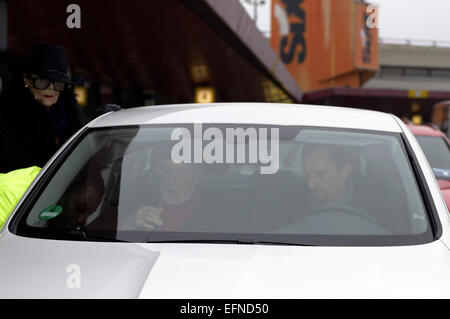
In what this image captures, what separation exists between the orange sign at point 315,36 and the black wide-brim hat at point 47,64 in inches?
1998

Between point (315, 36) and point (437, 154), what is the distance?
48.1m

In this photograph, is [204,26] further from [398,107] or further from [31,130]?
[398,107]

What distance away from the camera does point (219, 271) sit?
6.84 feet

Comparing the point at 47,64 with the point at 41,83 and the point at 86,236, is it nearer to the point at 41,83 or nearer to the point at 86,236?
the point at 41,83

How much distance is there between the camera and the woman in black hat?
167 inches

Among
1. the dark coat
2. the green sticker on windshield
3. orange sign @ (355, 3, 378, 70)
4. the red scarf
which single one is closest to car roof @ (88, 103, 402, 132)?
the red scarf

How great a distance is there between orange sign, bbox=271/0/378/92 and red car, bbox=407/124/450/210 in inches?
1858

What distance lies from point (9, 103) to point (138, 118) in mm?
1434

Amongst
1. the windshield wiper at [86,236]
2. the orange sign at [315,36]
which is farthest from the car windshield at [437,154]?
the orange sign at [315,36]

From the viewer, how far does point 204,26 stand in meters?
11.9

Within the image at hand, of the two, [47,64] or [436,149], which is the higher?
[47,64]

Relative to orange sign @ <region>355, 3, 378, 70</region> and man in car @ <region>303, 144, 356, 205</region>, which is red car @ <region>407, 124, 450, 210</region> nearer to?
man in car @ <region>303, 144, 356, 205</region>

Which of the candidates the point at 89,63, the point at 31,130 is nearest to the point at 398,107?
the point at 89,63

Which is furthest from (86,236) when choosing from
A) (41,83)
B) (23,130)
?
(41,83)
